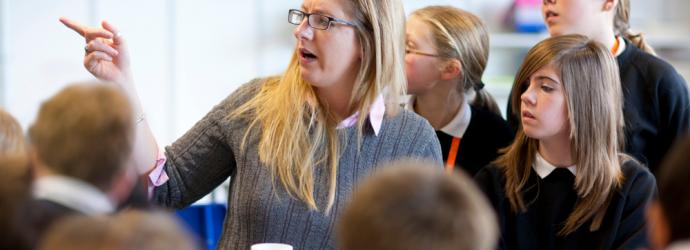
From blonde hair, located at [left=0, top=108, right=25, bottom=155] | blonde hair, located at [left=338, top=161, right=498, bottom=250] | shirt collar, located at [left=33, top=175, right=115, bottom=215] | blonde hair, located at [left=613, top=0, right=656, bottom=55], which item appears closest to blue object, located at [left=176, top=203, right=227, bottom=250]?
blonde hair, located at [left=0, top=108, right=25, bottom=155]

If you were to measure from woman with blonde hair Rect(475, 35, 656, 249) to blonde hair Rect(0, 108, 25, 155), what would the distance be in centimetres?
126

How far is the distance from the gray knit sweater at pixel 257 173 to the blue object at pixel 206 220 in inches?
28.7

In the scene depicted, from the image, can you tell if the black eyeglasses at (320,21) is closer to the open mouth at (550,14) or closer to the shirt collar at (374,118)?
the shirt collar at (374,118)

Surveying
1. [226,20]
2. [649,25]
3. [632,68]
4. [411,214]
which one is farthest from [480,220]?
[649,25]

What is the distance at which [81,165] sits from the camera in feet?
3.88

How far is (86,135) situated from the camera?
1183 mm

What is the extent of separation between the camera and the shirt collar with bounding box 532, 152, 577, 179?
8.10 ft

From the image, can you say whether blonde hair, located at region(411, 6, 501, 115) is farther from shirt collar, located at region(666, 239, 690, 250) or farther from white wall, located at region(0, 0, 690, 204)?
white wall, located at region(0, 0, 690, 204)

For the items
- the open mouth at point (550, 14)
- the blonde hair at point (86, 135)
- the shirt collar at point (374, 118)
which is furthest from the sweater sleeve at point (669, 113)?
the blonde hair at point (86, 135)

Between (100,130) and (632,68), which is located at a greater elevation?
(100,130)

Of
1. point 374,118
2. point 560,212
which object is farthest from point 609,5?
point 374,118

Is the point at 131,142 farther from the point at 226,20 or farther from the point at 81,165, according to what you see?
the point at 226,20

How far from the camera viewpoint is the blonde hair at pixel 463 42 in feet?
10.1

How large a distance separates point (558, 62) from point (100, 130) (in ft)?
5.28
